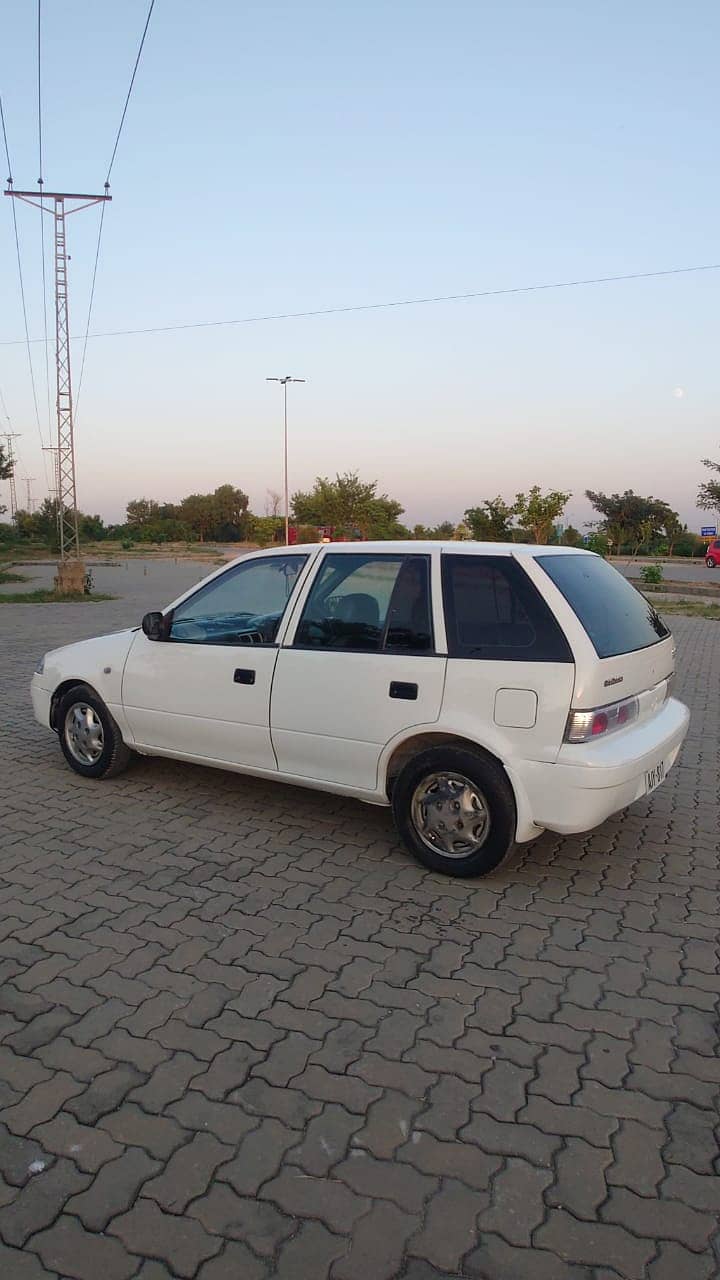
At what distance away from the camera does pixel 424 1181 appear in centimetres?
222

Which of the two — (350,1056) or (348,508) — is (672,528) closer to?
Answer: (348,508)

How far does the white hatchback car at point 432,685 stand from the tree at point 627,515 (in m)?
60.4

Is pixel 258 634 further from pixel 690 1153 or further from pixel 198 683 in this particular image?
pixel 690 1153

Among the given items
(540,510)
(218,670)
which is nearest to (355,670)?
(218,670)

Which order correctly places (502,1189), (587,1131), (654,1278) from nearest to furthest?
1. (654,1278)
2. (502,1189)
3. (587,1131)

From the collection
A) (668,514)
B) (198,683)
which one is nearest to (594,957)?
(198,683)

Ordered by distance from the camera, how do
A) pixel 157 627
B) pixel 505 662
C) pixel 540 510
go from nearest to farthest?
pixel 505 662
pixel 157 627
pixel 540 510

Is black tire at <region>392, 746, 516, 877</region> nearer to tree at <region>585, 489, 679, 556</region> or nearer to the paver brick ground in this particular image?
the paver brick ground

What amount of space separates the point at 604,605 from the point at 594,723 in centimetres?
71

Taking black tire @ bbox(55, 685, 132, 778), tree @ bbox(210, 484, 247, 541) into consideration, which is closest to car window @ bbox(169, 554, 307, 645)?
black tire @ bbox(55, 685, 132, 778)

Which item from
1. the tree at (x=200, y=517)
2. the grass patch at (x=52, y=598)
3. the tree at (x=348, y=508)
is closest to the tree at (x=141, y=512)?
the tree at (x=200, y=517)

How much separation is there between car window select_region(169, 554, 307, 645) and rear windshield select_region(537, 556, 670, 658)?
1.51 metres

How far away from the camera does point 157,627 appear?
5.07 m

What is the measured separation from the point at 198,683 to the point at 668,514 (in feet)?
215
